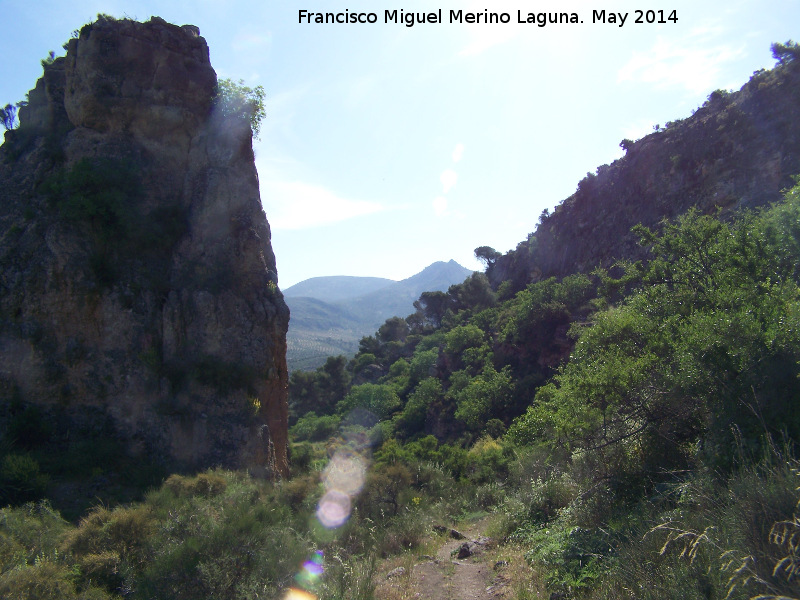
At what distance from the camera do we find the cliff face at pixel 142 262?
1167cm

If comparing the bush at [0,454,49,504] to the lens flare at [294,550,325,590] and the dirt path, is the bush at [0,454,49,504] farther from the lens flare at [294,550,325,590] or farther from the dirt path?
the dirt path

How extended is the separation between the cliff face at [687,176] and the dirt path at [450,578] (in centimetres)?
1824

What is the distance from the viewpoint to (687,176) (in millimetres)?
32500

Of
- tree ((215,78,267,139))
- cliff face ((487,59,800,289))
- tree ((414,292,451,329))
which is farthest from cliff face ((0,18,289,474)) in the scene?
tree ((414,292,451,329))

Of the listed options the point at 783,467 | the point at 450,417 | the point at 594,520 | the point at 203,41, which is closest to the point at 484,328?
the point at 450,417

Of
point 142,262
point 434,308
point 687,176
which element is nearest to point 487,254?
point 434,308

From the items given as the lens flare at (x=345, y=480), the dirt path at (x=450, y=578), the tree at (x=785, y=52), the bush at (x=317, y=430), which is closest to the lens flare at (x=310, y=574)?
the dirt path at (x=450, y=578)

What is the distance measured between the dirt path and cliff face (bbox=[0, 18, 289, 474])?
5.79m

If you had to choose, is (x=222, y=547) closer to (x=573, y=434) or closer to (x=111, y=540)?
(x=111, y=540)

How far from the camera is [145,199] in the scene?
13.7 meters

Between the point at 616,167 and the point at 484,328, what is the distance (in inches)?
758

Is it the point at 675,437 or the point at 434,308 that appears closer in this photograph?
the point at 675,437

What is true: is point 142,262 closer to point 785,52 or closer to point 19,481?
point 19,481

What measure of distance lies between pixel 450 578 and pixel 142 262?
11458 mm
